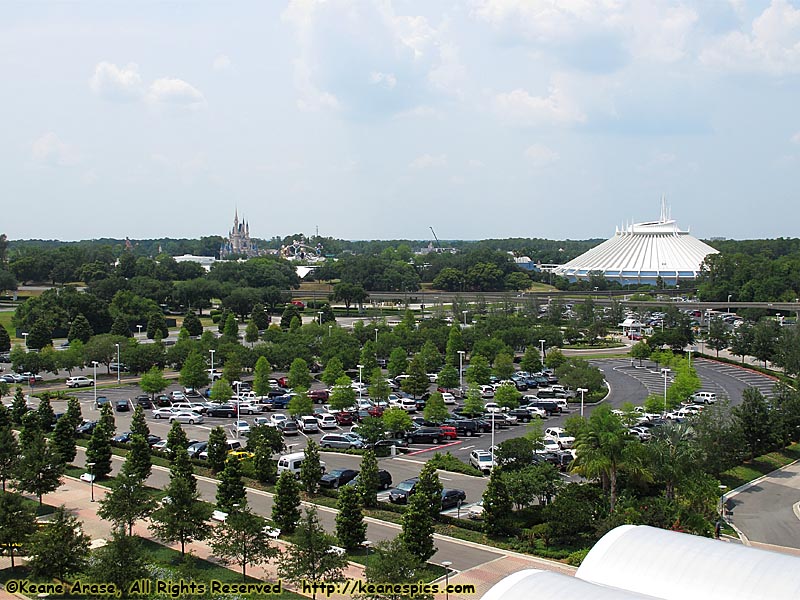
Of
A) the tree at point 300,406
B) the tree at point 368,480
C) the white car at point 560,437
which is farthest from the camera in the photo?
the tree at point 300,406

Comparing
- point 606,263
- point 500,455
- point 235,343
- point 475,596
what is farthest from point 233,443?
point 606,263

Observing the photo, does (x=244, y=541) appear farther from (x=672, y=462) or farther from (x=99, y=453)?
(x=672, y=462)

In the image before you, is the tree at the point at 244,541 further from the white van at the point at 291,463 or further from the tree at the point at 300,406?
the tree at the point at 300,406

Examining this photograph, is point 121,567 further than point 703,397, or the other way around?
point 703,397

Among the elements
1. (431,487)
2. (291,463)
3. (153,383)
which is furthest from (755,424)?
(153,383)

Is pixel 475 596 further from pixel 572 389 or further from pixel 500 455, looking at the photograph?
pixel 572 389

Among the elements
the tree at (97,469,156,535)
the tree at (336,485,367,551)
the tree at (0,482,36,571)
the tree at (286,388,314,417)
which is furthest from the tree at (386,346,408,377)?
the tree at (0,482,36,571)

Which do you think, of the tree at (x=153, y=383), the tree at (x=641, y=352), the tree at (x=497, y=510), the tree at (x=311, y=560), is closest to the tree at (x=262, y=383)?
the tree at (x=153, y=383)
